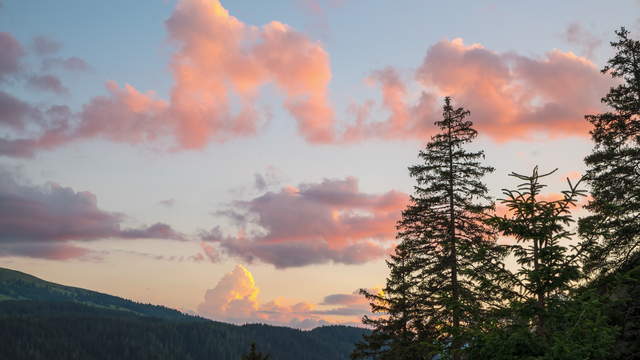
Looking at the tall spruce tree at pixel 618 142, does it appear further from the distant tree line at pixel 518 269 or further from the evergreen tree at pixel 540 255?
the evergreen tree at pixel 540 255

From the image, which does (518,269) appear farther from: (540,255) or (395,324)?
(395,324)

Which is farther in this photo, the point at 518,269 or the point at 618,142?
the point at 618,142

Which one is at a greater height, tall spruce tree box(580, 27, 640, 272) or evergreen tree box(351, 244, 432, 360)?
tall spruce tree box(580, 27, 640, 272)

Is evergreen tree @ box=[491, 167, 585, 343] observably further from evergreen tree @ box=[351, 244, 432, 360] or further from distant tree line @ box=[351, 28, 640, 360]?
evergreen tree @ box=[351, 244, 432, 360]

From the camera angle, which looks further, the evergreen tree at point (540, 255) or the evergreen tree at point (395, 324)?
the evergreen tree at point (395, 324)

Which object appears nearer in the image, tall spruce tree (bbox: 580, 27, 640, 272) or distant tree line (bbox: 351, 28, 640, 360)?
distant tree line (bbox: 351, 28, 640, 360)

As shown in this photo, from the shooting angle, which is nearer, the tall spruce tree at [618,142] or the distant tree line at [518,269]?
the distant tree line at [518,269]

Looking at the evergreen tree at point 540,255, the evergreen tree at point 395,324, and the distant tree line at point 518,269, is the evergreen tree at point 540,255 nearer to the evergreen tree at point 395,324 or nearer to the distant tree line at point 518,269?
the distant tree line at point 518,269

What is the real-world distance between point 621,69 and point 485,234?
11390mm

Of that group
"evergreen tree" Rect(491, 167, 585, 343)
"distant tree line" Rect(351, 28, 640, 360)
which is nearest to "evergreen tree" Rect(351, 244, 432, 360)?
"distant tree line" Rect(351, 28, 640, 360)

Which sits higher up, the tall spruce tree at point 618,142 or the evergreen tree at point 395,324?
the tall spruce tree at point 618,142

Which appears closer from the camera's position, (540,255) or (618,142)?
(540,255)

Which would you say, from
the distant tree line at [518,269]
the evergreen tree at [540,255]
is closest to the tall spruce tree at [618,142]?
→ the distant tree line at [518,269]

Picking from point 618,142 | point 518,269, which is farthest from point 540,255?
point 618,142
